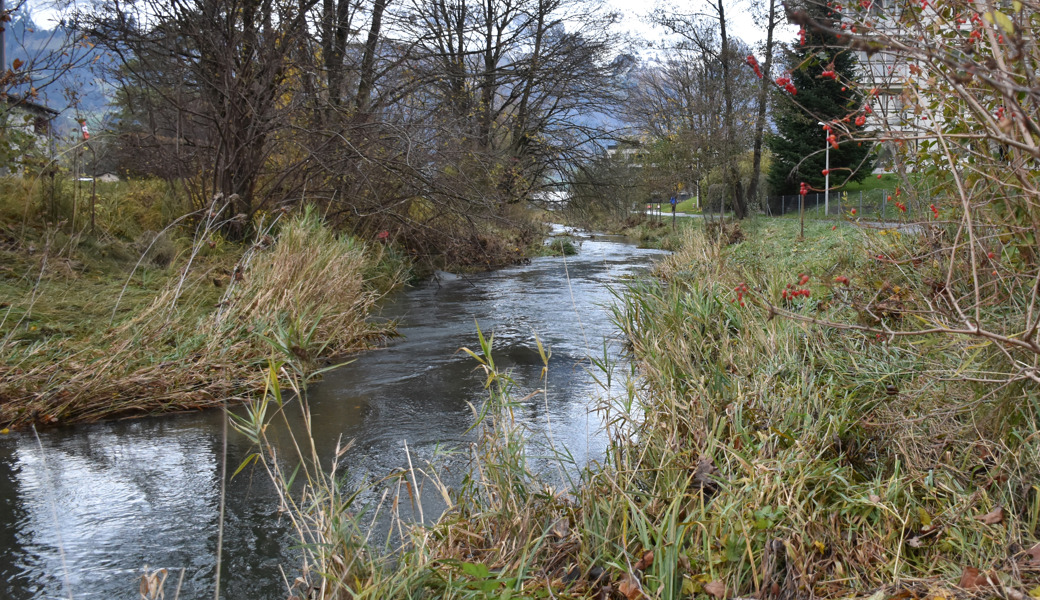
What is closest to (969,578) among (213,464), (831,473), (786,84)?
(831,473)

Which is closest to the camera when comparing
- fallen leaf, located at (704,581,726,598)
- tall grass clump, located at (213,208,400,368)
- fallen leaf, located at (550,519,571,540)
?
fallen leaf, located at (704,581,726,598)

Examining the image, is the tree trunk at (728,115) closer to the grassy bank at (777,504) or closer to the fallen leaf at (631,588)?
the grassy bank at (777,504)

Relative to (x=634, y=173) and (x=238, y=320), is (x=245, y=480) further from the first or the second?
(x=634, y=173)

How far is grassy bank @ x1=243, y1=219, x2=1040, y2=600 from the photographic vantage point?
2479mm

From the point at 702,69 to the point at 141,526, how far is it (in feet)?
82.4

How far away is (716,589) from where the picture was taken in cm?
240

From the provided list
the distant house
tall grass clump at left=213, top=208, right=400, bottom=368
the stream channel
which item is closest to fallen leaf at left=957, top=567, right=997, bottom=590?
the stream channel

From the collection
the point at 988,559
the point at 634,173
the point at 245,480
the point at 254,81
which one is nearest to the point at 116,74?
the point at 254,81

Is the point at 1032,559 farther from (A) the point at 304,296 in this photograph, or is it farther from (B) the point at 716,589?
(A) the point at 304,296

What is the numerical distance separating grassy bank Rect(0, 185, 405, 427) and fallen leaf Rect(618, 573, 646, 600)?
1.70 metres

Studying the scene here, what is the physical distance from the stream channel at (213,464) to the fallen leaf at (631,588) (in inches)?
35.0

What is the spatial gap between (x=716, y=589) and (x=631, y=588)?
10.6 inches

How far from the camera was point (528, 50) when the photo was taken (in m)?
19.3

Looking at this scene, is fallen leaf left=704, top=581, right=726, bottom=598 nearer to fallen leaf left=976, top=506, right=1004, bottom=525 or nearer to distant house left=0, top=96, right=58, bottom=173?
fallen leaf left=976, top=506, right=1004, bottom=525
